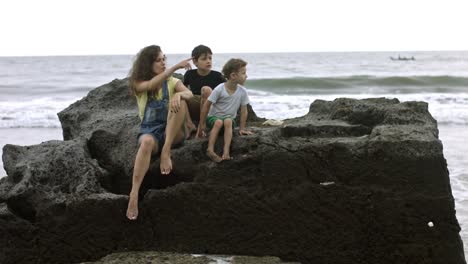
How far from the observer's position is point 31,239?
392 cm

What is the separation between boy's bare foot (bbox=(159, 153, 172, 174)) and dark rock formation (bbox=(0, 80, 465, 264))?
0.45ft

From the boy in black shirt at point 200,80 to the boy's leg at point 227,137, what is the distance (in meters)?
0.40

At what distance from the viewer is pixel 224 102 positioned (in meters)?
4.19

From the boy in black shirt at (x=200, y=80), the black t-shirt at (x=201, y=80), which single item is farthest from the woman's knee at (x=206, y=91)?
the black t-shirt at (x=201, y=80)

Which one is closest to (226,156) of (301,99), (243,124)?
(243,124)

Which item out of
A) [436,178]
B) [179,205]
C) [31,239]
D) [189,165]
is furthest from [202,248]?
[436,178]

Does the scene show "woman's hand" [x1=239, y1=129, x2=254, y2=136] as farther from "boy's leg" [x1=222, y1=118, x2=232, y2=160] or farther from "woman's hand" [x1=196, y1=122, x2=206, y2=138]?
"woman's hand" [x1=196, y1=122, x2=206, y2=138]

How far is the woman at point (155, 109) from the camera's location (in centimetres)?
390

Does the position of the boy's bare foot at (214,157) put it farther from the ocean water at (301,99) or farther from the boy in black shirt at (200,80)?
the ocean water at (301,99)

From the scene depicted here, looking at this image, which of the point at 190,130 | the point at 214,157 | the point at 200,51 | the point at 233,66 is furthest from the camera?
the point at 200,51

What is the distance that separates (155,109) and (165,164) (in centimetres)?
43

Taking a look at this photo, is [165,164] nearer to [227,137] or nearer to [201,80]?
[227,137]

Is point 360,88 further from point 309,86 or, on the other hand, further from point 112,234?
point 112,234

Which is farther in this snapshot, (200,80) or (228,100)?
(200,80)
